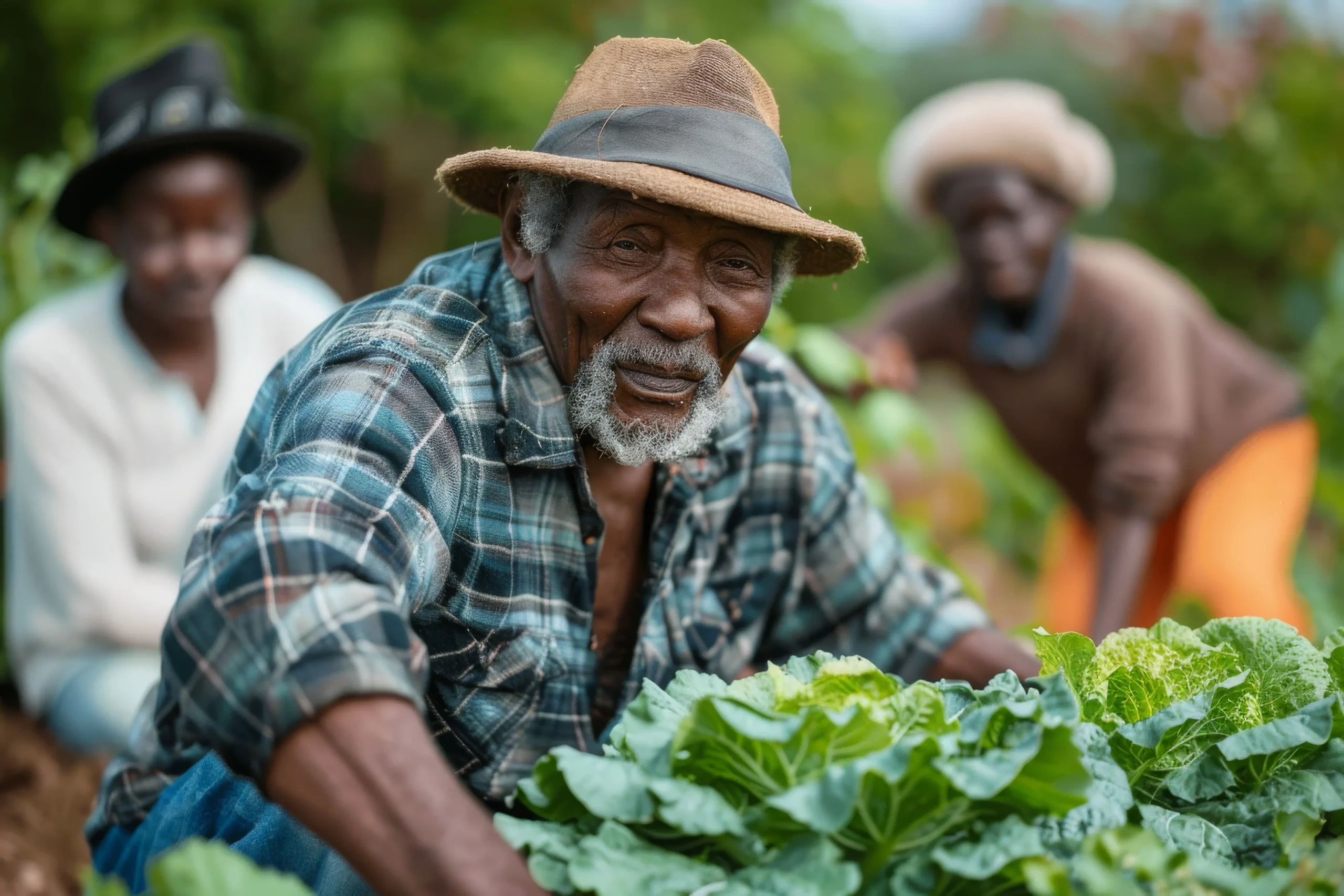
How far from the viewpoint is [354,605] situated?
152 centimetres

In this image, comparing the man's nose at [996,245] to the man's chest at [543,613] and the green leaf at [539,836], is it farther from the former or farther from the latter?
the green leaf at [539,836]

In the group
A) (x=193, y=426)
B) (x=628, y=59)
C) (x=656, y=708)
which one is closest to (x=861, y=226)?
(x=193, y=426)

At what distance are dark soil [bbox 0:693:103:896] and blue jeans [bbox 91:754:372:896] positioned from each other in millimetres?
638

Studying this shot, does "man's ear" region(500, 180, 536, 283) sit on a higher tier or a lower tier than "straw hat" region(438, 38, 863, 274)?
lower

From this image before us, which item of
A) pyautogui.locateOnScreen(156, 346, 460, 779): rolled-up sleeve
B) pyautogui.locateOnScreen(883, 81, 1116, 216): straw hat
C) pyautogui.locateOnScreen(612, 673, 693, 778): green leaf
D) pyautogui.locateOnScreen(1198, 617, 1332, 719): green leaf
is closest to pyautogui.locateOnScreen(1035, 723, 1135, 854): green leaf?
pyautogui.locateOnScreen(1198, 617, 1332, 719): green leaf

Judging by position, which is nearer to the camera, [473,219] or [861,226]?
[473,219]

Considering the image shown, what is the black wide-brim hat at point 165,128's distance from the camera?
3.64m

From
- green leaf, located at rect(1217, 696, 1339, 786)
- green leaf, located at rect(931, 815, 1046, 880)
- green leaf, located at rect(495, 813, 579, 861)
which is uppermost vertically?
green leaf, located at rect(1217, 696, 1339, 786)

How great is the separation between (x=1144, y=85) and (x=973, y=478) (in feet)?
9.90

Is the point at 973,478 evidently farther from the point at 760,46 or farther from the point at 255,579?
the point at 255,579

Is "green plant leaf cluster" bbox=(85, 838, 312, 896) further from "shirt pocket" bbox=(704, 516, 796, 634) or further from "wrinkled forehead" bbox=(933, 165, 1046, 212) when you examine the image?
"wrinkled forehead" bbox=(933, 165, 1046, 212)

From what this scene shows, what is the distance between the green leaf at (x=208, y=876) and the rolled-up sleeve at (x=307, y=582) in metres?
0.20

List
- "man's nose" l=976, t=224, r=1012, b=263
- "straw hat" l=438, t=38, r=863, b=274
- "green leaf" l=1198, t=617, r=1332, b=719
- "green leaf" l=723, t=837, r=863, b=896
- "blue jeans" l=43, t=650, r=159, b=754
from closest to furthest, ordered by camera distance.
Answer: "green leaf" l=723, t=837, r=863, b=896, "green leaf" l=1198, t=617, r=1332, b=719, "straw hat" l=438, t=38, r=863, b=274, "blue jeans" l=43, t=650, r=159, b=754, "man's nose" l=976, t=224, r=1012, b=263

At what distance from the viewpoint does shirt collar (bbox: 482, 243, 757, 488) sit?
2045mm
